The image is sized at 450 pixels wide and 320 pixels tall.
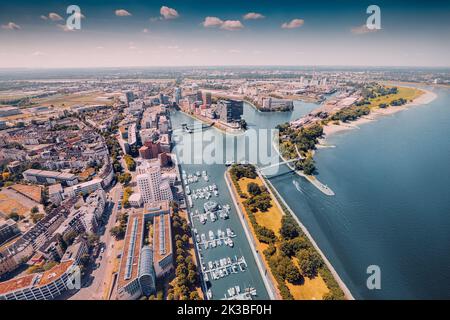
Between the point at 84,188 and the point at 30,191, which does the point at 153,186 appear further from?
the point at 30,191

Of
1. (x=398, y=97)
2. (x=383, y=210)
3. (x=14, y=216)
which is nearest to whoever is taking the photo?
(x=14, y=216)

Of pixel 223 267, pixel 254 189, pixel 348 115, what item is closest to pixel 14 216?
pixel 223 267

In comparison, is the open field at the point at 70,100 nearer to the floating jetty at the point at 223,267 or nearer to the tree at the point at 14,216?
the tree at the point at 14,216

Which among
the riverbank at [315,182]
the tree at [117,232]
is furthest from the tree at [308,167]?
the tree at [117,232]

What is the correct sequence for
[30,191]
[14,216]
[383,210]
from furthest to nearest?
1. [30,191]
2. [383,210]
3. [14,216]

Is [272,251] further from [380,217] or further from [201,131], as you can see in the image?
[201,131]
